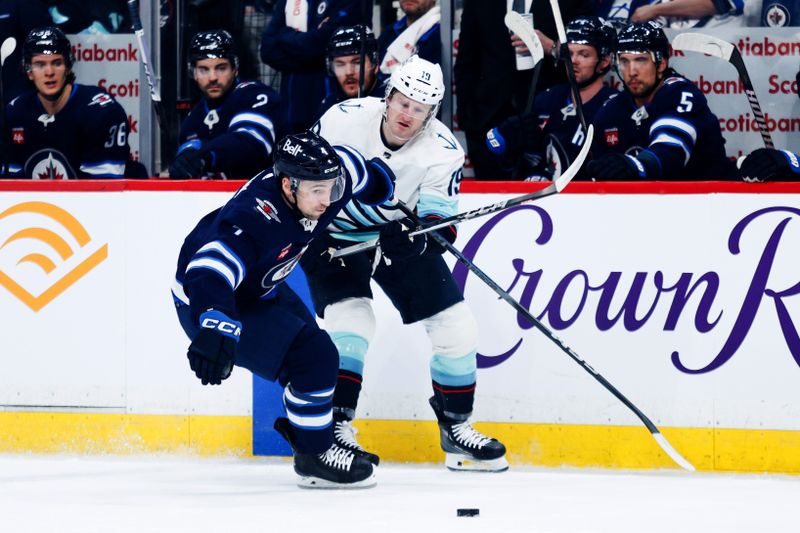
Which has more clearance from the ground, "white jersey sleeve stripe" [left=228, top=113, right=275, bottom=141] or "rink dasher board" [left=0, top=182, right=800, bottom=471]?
"white jersey sleeve stripe" [left=228, top=113, right=275, bottom=141]

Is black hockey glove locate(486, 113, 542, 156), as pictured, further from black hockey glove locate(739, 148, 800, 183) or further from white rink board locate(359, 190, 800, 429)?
black hockey glove locate(739, 148, 800, 183)

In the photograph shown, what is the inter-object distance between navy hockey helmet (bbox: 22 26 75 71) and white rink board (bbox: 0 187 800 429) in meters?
0.75

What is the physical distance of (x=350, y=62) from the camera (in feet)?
17.1

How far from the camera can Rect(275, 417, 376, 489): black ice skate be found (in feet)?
13.9

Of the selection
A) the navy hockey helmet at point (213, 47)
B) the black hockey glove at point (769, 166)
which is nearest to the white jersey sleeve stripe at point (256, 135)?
the navy hockey helmet at point (213, 47)

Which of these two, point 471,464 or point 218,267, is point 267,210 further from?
point 471,464

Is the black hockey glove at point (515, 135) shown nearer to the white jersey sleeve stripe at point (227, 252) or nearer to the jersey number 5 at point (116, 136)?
the jersey number 5 at point (116, 136)

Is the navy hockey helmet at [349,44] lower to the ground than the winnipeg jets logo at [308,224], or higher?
higher

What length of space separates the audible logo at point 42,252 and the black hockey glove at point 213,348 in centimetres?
122

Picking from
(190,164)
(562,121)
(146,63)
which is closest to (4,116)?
(146,63)

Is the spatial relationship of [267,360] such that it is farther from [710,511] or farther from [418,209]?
[710,511]

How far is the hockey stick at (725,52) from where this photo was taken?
4.94 metres

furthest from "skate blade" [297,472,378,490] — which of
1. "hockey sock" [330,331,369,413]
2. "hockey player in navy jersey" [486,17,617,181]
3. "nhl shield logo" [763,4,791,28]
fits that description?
"nhl shield logo" [763,4,791,28]

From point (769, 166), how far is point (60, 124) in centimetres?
249
